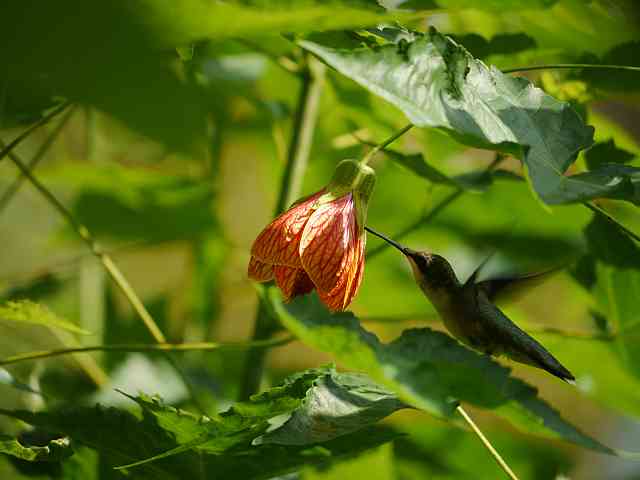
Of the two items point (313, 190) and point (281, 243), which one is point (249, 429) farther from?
point (313, 190)

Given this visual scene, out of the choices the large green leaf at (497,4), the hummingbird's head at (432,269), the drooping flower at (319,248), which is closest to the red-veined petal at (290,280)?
the drooping flower at (319,248)

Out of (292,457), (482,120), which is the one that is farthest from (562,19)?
(292,457)

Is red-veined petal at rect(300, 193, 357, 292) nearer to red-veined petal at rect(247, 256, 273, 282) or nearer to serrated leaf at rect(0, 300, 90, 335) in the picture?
red-veined petal at rect(247, 256, 273, 282)

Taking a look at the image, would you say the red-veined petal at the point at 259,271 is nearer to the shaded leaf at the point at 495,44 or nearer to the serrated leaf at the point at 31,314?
the serrated leaf at the point at 31,314

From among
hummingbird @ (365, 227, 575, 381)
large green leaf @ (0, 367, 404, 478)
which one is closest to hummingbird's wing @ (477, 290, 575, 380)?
hummingbird @ (365, 227, 575, 381)

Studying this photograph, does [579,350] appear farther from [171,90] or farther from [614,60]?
[171,90]

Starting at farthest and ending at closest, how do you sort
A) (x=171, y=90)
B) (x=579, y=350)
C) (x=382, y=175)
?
1. (x=382, y=175)
2. (x=579, y=350)
3. (x=171, y=90)

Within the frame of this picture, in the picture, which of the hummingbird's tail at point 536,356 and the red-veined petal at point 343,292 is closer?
the red-veined petal at point 343,292
